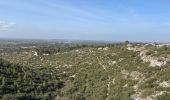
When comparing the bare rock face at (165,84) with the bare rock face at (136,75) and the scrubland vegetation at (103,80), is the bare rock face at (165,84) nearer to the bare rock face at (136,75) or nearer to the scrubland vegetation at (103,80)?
the scrubland vegetation at (103,80)

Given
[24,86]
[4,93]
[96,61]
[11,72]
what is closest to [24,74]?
[11,72]

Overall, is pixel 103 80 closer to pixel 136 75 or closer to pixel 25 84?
pixel 136 75

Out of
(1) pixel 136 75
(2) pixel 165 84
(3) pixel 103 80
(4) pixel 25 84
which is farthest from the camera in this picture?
(3) pixel 103 80

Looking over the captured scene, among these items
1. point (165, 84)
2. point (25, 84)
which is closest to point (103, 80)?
point (25, 84)

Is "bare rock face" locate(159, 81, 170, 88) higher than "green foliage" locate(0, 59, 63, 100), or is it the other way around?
"bare rock face" locate(159, 81, 170, 88)

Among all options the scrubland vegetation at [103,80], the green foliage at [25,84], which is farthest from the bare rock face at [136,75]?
the green foliage at [25,84]

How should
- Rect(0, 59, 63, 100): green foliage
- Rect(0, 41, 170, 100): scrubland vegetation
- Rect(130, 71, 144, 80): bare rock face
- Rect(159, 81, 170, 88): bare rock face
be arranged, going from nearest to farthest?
Rect(159, 81, 170, 88): bare rock face → Rect(0, 41, 170, 100): scrubland vegetation → Rect(0, 59, 63, 100): green foliage → Rect(130, 71, 144, 80): bare rock face

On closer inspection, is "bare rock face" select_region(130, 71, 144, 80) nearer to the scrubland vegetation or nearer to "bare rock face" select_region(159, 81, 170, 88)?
the scrubland vegetation

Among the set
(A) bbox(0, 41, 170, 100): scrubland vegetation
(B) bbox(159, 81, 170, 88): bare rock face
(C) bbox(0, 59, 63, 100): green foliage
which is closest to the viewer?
(B) bbox(159, 81, 170, 88): bare rock face

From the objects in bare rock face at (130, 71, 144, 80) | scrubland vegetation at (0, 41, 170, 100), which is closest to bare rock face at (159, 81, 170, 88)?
scrubland vegetation at (0, 41, 170, 100)

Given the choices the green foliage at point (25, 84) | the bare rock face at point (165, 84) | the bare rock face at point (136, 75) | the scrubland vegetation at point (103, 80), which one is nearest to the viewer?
the bare rock face at point (165, 84)

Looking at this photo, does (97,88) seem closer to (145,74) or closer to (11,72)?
(145,74)

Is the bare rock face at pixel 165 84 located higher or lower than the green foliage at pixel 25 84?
higher
